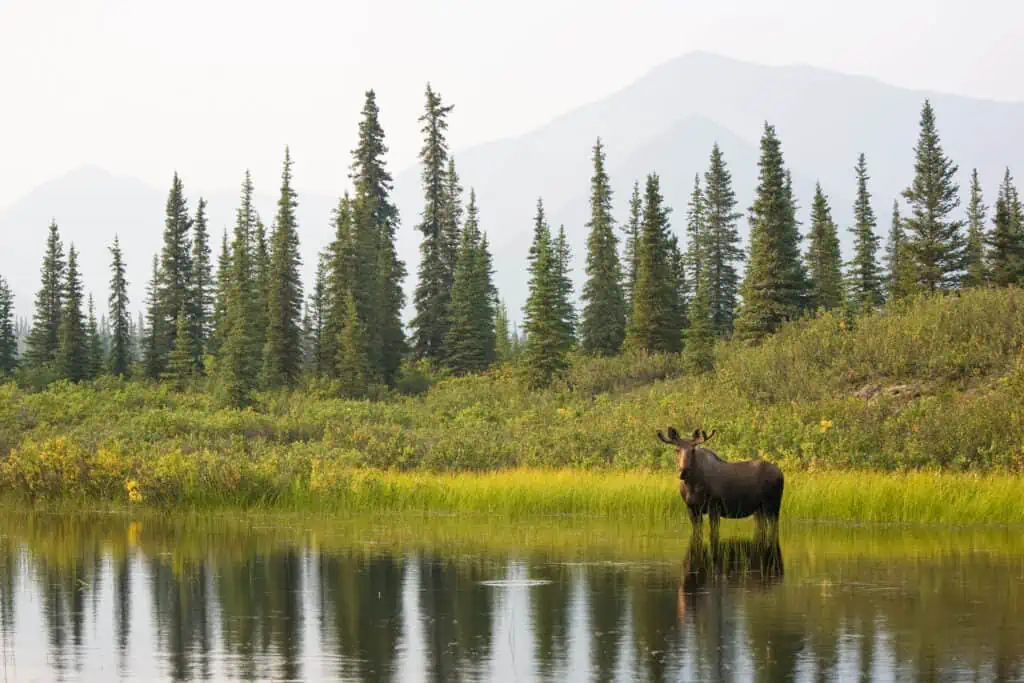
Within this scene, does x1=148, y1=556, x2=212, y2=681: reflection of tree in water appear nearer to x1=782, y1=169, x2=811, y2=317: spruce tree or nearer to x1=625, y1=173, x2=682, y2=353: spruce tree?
x1=782, y1=169, x2=811, y2=317: spruce tree

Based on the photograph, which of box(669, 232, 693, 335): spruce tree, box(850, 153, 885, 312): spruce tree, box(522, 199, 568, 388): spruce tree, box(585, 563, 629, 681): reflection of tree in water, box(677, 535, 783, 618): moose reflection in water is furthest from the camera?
box(850, 153, 885, 312): spruce tree

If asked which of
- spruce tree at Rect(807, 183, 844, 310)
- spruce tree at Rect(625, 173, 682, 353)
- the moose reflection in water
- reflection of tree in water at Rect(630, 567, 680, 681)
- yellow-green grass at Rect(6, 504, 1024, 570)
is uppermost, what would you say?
spruce tree at Rect(807, 183, 844, 310)

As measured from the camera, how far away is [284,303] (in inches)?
3194

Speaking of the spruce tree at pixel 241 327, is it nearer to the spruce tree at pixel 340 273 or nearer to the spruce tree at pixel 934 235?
the spruce tree at pixel 340 273

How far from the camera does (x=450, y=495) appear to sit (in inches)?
1173

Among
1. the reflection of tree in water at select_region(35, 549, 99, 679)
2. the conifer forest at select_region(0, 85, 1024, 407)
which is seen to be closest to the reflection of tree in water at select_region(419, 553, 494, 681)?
the reflection of tree in water at select_region(35, 549, 99, 679)

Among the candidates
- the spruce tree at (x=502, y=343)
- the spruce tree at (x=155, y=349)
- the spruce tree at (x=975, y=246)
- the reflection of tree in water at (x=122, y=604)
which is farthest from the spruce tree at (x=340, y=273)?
the reflection of tree in water at (x=122, y=604)

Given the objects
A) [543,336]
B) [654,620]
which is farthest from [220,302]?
[654,620]

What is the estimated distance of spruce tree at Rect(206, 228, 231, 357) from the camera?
303 feet

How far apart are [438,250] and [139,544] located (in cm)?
7099

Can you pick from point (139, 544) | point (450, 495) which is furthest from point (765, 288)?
point (139, 544)

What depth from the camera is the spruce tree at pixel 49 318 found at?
97500 mm

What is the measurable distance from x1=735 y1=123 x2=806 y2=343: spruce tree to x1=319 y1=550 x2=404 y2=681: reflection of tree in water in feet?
153

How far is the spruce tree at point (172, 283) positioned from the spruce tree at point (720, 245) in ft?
129
